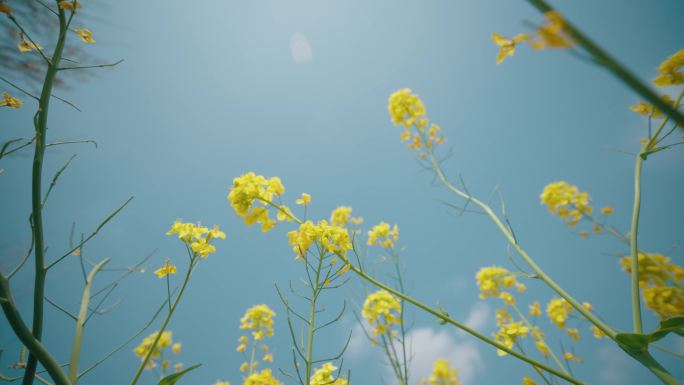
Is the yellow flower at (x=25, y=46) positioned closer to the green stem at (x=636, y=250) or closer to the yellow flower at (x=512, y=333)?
the green stem at (x=636, y=250)

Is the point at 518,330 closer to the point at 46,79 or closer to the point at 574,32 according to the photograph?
the point at 574,32

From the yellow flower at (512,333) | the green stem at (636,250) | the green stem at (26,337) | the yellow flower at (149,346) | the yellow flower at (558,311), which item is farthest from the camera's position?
the yellow flower at (149,346)

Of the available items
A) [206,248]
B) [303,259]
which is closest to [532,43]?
[303,259]

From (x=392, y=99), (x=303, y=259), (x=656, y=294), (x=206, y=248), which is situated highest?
(x=392, y=99)

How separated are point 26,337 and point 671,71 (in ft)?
9.49

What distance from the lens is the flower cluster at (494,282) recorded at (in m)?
3.77

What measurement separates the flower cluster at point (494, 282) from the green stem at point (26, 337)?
403 cm

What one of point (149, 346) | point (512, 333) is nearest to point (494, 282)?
point (512, 333)

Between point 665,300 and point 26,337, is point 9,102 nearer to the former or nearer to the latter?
point 26,337

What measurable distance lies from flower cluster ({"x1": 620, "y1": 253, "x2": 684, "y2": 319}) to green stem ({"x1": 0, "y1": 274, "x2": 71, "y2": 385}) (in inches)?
110

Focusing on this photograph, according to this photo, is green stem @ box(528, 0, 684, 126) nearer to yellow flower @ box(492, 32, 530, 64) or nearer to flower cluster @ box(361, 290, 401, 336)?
yellow flower @ box(492, 32, 530, 64)

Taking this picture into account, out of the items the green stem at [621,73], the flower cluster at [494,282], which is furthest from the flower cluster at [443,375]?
the green stem at [621,73]

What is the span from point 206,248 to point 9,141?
1.05 metres

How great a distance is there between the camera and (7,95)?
135 cm
